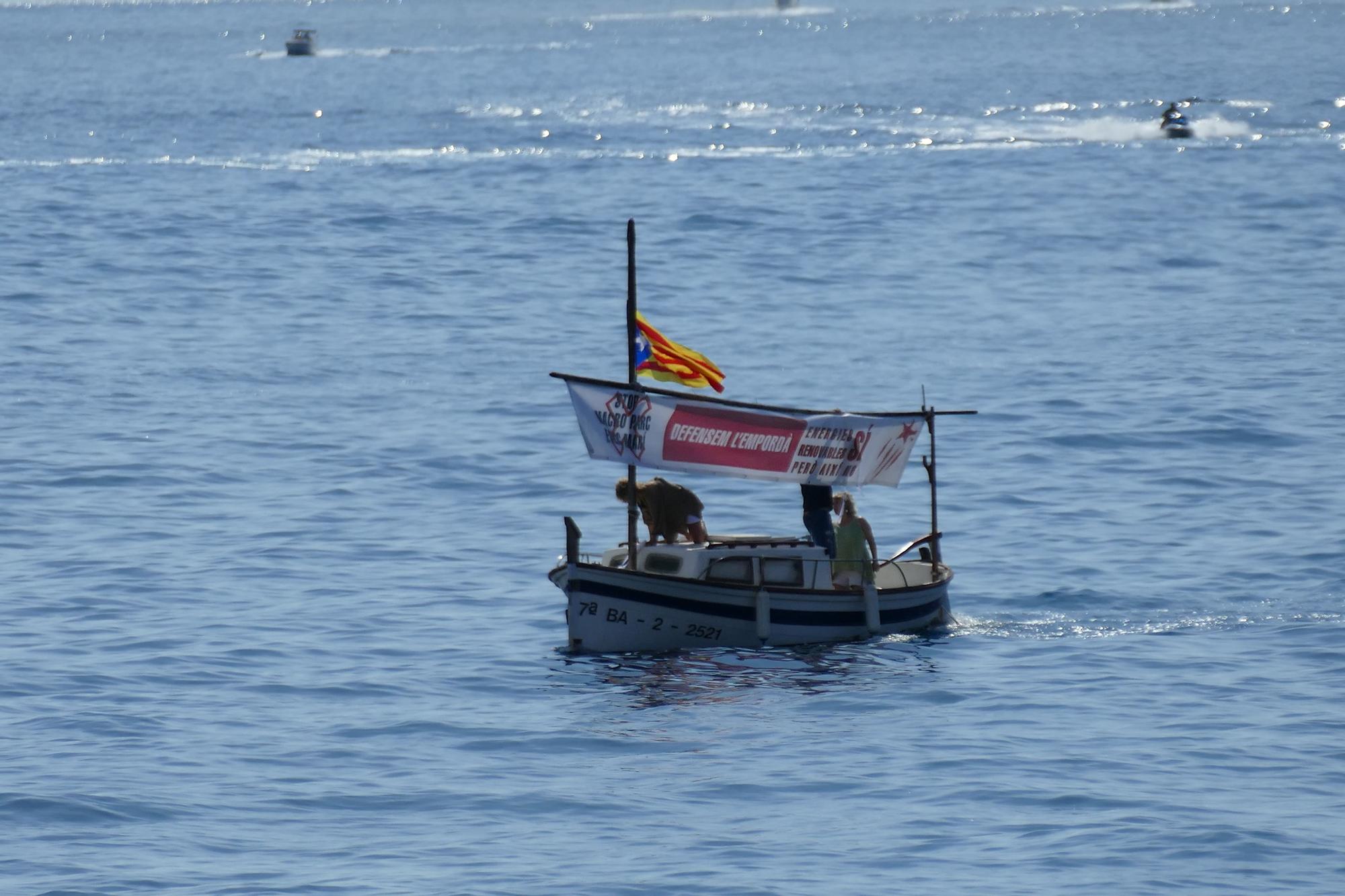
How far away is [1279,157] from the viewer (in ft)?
322

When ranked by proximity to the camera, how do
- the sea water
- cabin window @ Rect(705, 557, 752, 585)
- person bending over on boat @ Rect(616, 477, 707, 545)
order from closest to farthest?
the sea water → cabin window @ Rect(705, 557, 752, 585) → person bending over on boat @ Rect(616, 477, 707, 545)

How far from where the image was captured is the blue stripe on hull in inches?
1144

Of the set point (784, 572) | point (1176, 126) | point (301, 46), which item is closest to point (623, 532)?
point (784, 572)

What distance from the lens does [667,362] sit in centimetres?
2948

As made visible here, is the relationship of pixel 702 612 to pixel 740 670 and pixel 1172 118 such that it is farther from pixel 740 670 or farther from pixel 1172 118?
pixel 1172 118

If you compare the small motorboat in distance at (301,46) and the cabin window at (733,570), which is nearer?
the cabin window at (733,570)

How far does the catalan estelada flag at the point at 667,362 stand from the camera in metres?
29.4

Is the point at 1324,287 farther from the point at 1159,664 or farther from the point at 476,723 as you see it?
the point at 476,723

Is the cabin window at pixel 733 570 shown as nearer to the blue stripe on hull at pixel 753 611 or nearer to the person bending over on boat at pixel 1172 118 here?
the blue stripe on hull at pixel 753 611

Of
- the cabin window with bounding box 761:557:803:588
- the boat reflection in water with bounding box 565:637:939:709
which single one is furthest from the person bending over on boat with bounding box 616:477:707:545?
the boat reflection in water with bounding box 565:637:939:709

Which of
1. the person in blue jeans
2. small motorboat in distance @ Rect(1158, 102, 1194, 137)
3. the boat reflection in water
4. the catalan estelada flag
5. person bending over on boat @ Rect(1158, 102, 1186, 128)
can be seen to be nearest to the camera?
the boat reflection in water

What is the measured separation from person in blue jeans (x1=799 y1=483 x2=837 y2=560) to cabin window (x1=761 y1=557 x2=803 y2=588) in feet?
1.88

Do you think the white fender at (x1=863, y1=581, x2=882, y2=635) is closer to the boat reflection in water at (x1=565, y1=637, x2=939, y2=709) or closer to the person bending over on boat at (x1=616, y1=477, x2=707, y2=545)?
the boat reflection in water at (x1=565, y1=637, x2=939, y2=709)

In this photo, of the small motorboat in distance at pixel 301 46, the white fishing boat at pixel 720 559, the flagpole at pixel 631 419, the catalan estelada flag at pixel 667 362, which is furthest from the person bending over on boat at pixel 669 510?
the small motorboat in distance at pixel 301 46
